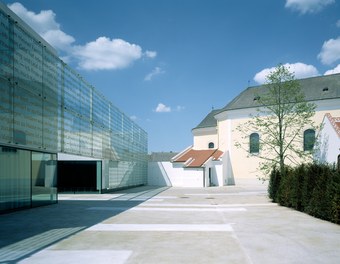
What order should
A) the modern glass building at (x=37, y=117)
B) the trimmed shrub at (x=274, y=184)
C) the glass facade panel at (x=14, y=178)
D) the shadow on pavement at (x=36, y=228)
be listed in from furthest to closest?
the trimmed shrub at (x=274, y=184) < the glass facade panel at (x=14, y=178) < the modern glass building at (x=37, y=117) < the shadow on pavement at (x=36, y=228)

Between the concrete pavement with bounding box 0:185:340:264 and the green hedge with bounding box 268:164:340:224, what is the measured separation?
1.70ft

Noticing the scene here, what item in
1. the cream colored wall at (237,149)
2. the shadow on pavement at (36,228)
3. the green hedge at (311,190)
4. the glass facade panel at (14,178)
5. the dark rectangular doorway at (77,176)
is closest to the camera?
the shadow on pavement at (36,228)

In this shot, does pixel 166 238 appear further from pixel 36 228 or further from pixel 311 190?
pixel 311 190

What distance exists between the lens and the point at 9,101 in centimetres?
1337

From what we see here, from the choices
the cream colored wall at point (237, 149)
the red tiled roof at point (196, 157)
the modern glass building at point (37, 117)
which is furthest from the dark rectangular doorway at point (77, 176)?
the cream colored wall at point (237, 149)

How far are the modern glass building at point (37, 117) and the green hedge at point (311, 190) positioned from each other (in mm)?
11650

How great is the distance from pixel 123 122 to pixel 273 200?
17.4m

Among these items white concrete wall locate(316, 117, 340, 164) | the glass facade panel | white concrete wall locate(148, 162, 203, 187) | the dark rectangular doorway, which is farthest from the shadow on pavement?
white concrete wall locate(148, 162, 203, 187)

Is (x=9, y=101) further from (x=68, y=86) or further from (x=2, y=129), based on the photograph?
(x=68, y=86)

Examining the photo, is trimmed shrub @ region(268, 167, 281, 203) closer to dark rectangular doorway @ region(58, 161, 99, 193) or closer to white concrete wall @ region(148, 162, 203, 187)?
dark rectangular doorway @ region(58, 161, 99, 193)

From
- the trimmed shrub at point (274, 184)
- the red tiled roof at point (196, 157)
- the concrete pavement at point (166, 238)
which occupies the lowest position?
the concrete pavement at point (166, 238)

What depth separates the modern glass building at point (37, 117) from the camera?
1352 centimetres

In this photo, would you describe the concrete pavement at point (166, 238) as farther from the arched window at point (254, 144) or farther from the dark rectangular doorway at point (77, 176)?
the arched window at point (254, 144)

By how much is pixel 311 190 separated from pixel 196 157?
28254 millimetres
